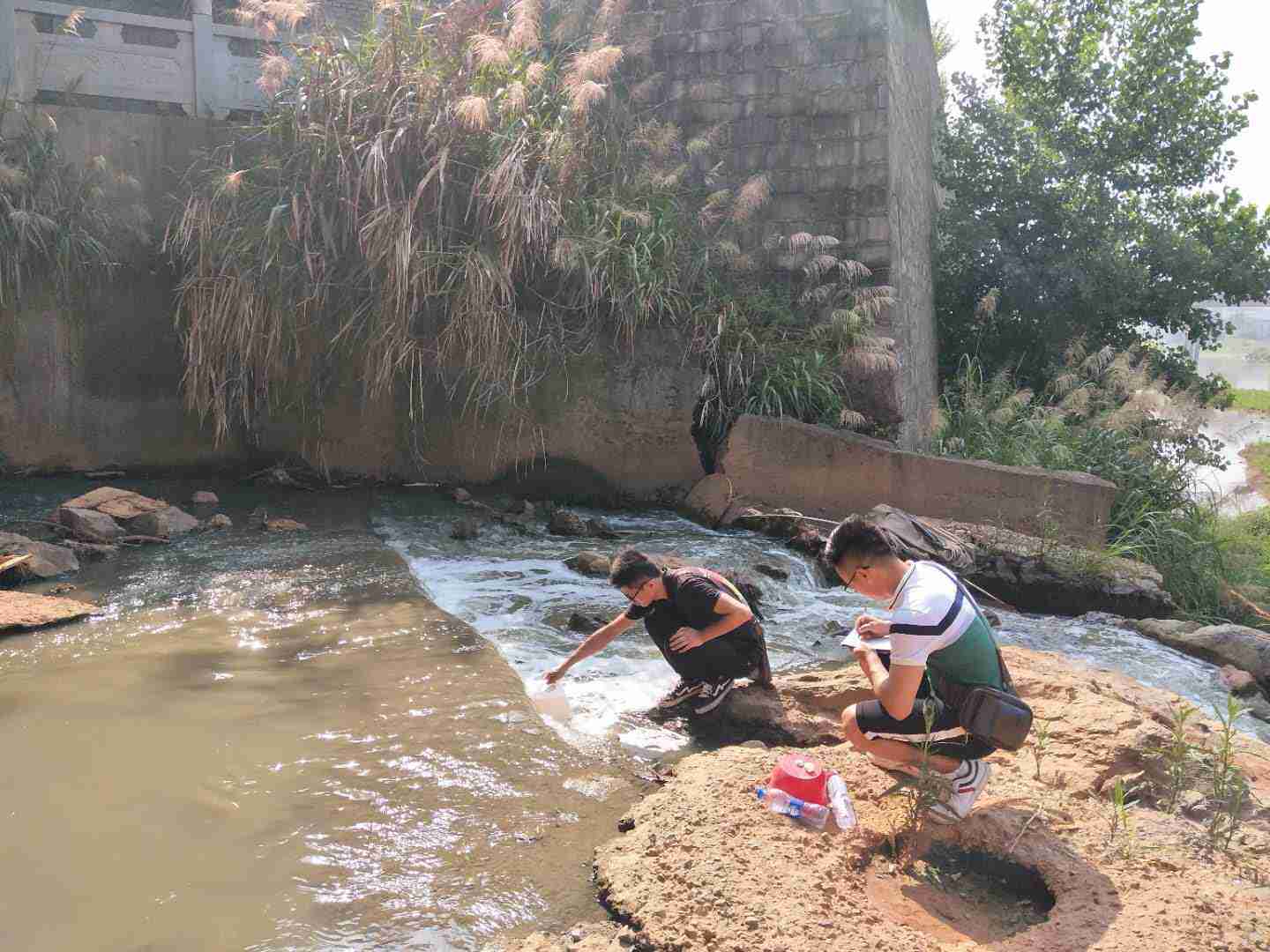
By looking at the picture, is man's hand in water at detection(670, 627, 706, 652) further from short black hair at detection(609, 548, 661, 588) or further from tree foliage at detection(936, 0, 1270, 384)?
tree foliage at detection(936, 0, 1270, 384)

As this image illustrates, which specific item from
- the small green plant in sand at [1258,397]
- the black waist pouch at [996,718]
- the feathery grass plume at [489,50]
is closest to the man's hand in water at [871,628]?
the black waist pouch at [996,718]

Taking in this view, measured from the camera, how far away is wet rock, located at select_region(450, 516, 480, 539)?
733cm

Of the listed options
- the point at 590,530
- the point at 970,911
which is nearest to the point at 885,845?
the point at 970,911

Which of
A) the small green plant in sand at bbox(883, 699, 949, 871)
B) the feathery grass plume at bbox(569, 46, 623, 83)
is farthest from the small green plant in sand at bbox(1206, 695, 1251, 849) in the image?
the feathery grass plume at bbox(569, 46, 623, 83)

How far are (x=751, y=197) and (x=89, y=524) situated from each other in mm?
5912

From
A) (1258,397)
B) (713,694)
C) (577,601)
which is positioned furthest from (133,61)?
(1258,397)

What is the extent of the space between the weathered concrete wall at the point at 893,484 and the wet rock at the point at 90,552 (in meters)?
4.55

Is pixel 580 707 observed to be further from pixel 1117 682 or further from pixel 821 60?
pixel 821 60

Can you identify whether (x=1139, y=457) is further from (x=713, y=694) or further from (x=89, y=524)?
(x=89, y=524)

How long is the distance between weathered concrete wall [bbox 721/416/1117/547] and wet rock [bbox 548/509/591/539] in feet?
4.47

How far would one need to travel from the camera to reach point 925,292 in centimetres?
1121

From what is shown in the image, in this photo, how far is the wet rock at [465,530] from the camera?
733cm

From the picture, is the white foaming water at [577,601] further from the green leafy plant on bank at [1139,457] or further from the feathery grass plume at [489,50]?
the feathery grass plume at [489,50]

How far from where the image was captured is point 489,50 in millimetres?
7980
